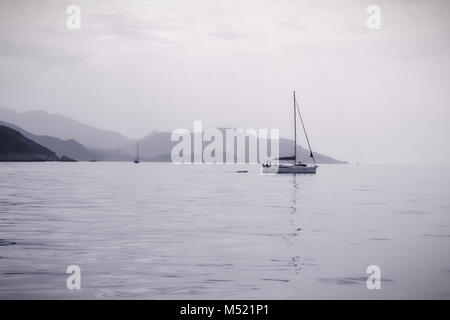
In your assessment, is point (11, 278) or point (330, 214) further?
point (330, 214)

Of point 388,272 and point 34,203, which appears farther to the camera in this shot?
point 34,203

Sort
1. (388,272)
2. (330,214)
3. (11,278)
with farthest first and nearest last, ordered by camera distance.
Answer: (330,214) < (388,272) < (11,278)

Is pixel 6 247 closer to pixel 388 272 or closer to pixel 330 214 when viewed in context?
pixel 388 272

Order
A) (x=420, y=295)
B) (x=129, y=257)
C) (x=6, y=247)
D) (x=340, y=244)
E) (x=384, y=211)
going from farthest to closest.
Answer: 1. (x=384, y=211)
2. (x=340, y=244)
3. (x=6, y=247)
4. (x=129, y=257)
5. (x=420, y=295)

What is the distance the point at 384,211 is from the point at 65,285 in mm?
34581

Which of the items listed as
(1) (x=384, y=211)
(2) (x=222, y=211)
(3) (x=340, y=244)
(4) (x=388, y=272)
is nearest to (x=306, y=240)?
(3) (x=340, y=244)

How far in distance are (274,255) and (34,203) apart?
31.8 meters

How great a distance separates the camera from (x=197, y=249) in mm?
23688

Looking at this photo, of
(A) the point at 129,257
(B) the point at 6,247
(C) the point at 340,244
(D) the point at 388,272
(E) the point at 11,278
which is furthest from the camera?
(C) the point at 340,244

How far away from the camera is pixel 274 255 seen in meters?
22.3

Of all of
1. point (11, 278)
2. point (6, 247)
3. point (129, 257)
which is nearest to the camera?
point (11, 278)
